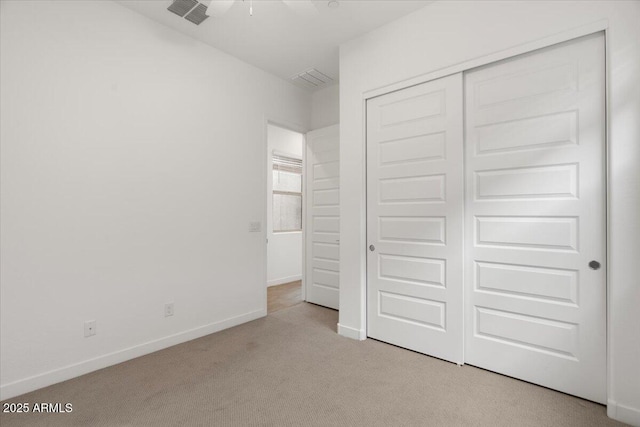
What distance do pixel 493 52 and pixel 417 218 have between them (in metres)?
1.36

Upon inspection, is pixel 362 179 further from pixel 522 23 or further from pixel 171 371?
pixel 171 371

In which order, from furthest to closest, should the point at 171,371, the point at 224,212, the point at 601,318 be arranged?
1. the point at 224,212
2. the point at 171,371
3. the point at 601,318

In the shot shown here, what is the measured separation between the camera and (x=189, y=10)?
2.65m

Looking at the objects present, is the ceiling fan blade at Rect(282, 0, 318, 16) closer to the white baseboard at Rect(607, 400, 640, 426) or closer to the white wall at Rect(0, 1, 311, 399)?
the white wall at Rect(0, 1, 311, 399)

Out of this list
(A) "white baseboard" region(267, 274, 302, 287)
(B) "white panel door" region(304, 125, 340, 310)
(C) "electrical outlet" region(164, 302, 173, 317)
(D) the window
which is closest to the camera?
(C) "electrical outlet" region(164, 302, 173, 317)

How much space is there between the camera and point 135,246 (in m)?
2.72

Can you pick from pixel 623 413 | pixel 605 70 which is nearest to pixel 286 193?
pixel 605 70

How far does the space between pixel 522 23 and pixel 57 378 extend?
416 centimetres

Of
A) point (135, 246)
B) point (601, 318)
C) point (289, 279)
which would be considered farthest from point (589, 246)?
point (289, 279)

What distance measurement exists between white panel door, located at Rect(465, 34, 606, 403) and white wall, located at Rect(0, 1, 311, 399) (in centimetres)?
238

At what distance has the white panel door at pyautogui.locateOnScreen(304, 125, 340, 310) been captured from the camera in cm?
409

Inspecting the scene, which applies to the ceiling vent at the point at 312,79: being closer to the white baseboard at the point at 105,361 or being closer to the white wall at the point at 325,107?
the white wall at the point at 325,107

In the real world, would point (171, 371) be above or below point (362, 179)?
below

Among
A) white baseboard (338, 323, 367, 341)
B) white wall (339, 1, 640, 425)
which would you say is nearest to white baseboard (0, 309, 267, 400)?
white baseboard (338, 323, 367, 341)
